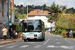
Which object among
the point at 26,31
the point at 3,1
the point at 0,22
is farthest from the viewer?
the point at 3,1

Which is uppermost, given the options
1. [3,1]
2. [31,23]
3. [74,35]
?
[3,1]

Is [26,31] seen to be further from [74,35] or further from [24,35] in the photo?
[74,35]

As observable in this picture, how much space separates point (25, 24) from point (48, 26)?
93.0 metres

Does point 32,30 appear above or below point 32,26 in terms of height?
below

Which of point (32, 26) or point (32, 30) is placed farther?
point (32, 26)

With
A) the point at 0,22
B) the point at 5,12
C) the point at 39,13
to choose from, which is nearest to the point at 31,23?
the point at 0,22

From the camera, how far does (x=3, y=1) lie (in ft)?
126

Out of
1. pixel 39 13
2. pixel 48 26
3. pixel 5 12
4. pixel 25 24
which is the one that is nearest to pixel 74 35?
pixel 5 12

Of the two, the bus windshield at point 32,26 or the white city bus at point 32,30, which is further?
the bus windshield at point 32,26

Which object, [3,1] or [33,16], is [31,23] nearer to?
[3,1]

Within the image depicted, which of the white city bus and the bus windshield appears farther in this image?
the bus windshield

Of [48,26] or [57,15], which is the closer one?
[57,15]

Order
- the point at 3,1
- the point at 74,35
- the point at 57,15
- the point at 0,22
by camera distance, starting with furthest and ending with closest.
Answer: the point at 57,15, the point at 74,35, the point at 3,1, the point at 0,22

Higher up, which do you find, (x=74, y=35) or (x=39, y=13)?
(x=39, y=13)
